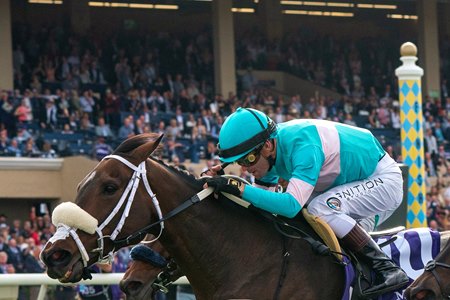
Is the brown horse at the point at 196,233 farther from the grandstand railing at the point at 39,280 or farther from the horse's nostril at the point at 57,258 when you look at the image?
the grandstand railing at the point at 39,280

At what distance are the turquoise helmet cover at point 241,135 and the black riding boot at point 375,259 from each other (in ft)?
2.09

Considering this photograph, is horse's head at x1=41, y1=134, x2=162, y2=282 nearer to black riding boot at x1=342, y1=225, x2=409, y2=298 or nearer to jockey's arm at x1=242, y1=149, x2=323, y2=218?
jockey's arm at x1=242, y1=149, x2=323, y2=218

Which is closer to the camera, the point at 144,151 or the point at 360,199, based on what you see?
the point at 144,151

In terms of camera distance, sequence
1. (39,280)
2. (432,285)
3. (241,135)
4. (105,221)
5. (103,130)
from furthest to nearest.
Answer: (103,130) < (39,280) < (241,135) < (105,221) < (432,285)

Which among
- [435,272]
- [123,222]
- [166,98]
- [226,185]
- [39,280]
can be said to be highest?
[166,98]

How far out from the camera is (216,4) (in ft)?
86.3

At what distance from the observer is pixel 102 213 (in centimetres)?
518

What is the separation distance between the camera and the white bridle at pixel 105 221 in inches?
200

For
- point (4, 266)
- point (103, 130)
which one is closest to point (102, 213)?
point (4, 266)

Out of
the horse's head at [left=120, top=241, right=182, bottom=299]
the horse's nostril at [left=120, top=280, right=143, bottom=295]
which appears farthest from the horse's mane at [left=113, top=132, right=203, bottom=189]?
the horse's nostril at [left=120, top=280, right=143, bottom=295]

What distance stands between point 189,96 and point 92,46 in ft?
9.94

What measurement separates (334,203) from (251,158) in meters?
0.46

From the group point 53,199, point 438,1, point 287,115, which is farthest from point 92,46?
point 438,1

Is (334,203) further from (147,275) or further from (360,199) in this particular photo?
(147,275)
